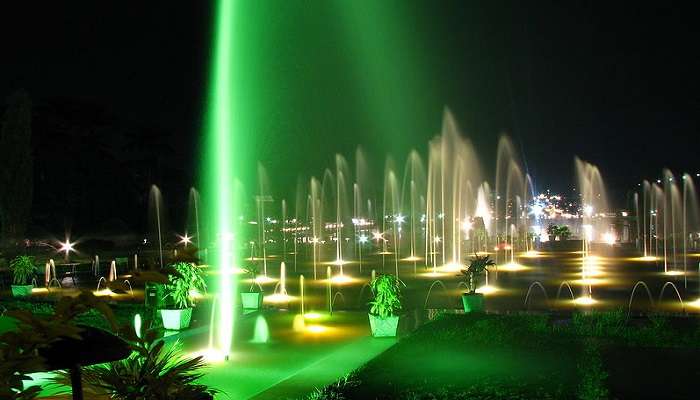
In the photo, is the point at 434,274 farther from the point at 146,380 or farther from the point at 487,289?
the point at 146,380

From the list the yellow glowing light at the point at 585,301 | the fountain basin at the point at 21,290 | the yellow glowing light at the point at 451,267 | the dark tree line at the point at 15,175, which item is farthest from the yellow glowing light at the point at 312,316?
the dark tree line at the point at 15,175

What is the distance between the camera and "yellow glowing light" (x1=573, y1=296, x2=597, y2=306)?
16086mm

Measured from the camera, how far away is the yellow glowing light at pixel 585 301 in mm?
16086

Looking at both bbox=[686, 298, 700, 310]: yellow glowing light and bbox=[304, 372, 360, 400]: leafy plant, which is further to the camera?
bbox=[686, 298, 700, 310]: yellow glowing light

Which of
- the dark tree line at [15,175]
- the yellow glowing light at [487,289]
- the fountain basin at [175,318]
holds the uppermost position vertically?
the dark tree line at [15,175]

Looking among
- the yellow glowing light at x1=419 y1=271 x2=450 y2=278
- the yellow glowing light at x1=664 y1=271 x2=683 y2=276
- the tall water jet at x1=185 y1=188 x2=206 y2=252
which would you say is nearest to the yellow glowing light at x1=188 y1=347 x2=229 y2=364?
the yellow glowing light at x1=419 y1=271 x2=450 y2=278

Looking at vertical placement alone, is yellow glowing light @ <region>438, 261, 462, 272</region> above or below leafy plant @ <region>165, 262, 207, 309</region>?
below

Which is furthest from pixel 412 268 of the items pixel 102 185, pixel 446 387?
pixel 102 185

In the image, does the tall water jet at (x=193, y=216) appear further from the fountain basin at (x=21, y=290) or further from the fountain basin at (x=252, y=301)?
the fountain basin at (x=252, y=301)

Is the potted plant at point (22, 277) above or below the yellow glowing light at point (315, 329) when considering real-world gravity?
above

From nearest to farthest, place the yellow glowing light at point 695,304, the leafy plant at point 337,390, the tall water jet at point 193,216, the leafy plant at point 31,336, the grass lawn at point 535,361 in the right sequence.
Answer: the leafy plant at point 31,336 < the leafy plant at point 337,390 < the grass lawn at point 535,361 < the yellow glowing light at point 695,304 < the tall water jet at point 193,216

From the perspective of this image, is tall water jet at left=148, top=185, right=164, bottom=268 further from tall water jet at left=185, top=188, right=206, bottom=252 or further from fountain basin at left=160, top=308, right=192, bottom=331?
fountain basin at left=160, top=308, right=192, bottom=331

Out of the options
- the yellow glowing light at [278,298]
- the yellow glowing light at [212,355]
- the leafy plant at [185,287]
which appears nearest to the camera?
the yellow glowing light at [212,355]

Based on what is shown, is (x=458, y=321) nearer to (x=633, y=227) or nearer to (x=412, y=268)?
(x=412, y=268)
